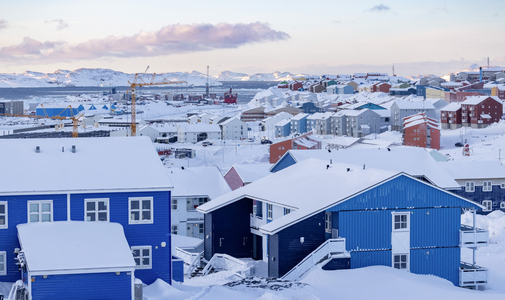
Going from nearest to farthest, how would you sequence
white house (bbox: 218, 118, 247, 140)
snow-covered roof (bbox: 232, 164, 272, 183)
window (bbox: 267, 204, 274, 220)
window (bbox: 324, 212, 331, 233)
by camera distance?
window (bbox: 324, 212, 331, 233)
window (bbox: 267, 204, 274, 220)
snow-covered roof (bbox: 232, 164, 272, 183)
white house (bbox: 218, 118, 247, 140)

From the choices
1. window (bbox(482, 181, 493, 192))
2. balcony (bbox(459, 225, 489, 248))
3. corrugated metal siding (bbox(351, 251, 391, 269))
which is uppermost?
balcony (bbox(459, 225, 489, 248))

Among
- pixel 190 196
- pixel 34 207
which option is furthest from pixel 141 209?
pixel 190 196

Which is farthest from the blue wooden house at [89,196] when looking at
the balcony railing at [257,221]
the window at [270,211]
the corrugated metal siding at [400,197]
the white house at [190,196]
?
the white house at [190,196]

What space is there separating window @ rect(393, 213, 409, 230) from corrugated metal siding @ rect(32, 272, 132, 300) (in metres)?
9.14

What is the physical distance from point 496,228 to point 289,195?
16.4m

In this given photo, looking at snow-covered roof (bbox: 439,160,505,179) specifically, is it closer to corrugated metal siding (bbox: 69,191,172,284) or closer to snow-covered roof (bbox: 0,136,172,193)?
snow-covered roof (bbox: 0,136,172,193)

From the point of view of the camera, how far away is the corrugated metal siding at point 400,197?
19.7 m

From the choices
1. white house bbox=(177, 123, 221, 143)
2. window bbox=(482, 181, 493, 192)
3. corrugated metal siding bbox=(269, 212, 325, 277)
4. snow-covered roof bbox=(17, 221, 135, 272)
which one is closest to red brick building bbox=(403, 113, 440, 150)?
white house bbox=(177, 123, 221, 143)

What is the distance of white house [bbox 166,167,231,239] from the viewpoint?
33.8 metres

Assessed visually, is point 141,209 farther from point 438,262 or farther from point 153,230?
point 438,262

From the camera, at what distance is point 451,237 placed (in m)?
21.1

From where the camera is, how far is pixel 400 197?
20094 millimetres

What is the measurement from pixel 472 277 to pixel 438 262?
1595 mm

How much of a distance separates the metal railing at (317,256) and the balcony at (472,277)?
4862 millimetres
